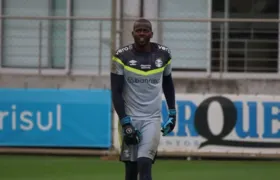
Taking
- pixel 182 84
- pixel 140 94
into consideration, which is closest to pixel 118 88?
pixel 140 94

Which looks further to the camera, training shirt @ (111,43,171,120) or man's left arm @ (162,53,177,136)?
man's left arm @ (162,53,177,136)

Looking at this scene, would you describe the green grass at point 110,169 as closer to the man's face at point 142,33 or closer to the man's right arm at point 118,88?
the man's right arm at point 118,88

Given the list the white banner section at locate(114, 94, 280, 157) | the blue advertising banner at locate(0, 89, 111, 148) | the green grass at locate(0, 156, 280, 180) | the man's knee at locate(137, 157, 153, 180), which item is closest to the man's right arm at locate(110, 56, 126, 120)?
the man's knee at locate(137, 157, 153, 180)

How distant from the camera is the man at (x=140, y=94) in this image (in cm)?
731

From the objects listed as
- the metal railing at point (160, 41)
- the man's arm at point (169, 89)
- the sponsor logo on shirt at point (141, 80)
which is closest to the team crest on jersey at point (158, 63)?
the sponsor logo on shirt at point (141, 80)

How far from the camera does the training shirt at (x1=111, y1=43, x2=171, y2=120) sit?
734 centimetres

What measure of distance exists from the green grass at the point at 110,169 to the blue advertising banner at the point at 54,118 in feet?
1.00

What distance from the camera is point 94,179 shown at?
10.1 metres

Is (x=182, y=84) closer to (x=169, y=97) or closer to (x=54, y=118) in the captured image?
(x=54, y=118)

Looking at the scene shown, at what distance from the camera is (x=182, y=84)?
12664 mm

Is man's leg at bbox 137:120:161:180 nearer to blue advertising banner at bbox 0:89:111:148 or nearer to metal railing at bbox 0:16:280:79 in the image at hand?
blue advertising banner at bbox 0:89:111:148

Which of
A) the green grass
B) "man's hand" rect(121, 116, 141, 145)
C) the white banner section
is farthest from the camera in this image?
the white banner section

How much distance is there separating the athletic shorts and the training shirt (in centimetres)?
6

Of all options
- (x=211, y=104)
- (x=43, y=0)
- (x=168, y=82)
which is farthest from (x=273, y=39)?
(x=168, y=82)
